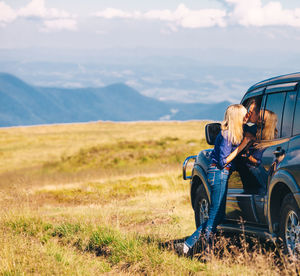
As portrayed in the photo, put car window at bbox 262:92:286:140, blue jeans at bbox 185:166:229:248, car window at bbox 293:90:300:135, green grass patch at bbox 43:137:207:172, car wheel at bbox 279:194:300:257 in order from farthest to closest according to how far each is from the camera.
Result: green grass patch at bbox 43:137:207:172, blue jeans at bbox 185:166:229:248, car window at bbox 262:92:286:140, car window at bbox 293:90:300:135, car wheel at bbox 279:194:300:257

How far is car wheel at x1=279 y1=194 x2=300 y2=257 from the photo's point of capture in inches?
176

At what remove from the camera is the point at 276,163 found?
480cm

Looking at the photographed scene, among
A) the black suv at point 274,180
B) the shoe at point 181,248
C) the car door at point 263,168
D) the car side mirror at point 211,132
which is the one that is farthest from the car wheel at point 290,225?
the car side mirror at point 211,132

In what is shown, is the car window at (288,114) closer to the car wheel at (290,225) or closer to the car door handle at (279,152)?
the car door handle at (279,152)

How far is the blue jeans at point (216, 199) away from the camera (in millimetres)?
5809

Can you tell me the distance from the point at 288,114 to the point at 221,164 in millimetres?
998

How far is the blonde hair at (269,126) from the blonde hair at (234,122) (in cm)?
25

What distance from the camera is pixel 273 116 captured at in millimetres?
5410

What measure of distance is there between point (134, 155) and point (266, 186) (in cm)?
4073

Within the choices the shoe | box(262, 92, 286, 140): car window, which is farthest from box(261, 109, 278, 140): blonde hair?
the shoe

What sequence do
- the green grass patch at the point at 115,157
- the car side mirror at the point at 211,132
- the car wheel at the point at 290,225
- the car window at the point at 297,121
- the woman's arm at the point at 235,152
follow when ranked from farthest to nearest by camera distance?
1. the green grass patch at the point at 115,157
2. the car side mirror at the point at 211,132
3. the woman's arm at the point at 235,152
4. the car window at the point at 297,121
5. the car wheel at the point at 290,225

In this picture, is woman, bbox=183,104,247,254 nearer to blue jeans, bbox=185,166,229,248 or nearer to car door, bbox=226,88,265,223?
blue jeans, bbox=185,166,229,248

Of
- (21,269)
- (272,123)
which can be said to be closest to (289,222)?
(272,123)

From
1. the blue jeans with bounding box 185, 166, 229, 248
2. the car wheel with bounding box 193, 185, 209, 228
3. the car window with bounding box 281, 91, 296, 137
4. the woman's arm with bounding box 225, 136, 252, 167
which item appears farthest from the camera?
the car wheel with bounding box 193, 185, 209, 228
